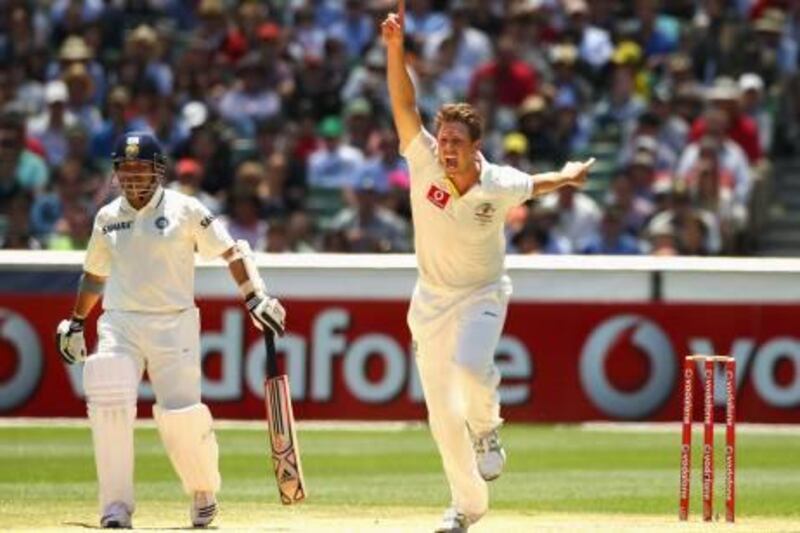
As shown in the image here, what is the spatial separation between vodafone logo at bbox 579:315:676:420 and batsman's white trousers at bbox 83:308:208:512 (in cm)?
618

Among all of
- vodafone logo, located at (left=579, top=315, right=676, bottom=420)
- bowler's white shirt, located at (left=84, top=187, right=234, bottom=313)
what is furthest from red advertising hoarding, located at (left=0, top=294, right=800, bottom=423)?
bowler's white shirt, located at (left=84, top=187, right=234, bottom=313)

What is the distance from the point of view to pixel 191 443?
1151cm

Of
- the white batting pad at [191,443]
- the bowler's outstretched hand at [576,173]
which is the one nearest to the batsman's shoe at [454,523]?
the white batting pad at [191,443]

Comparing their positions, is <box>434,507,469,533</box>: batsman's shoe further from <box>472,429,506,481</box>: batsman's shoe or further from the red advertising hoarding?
the red advertising hoarding

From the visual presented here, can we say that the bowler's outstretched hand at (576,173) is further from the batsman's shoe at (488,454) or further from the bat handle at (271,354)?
the bat handle at (271,354)

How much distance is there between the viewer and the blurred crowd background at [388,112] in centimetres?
1983

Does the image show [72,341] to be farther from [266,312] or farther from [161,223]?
[266,312]

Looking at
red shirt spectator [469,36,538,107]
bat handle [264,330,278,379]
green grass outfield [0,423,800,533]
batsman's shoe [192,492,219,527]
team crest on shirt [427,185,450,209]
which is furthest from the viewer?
red shirt spectator [469,36,538,107]

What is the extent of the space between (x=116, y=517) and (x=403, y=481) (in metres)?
3.85

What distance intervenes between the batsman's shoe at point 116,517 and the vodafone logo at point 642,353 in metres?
6.57

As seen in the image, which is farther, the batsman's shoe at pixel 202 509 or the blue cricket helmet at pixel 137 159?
the batsman's shoe at pixel 202 509

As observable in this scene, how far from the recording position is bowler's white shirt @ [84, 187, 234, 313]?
11516 millimetres

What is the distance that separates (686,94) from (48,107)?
5.89 metres

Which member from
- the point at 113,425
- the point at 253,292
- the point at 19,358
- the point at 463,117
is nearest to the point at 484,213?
the point at 463,117
